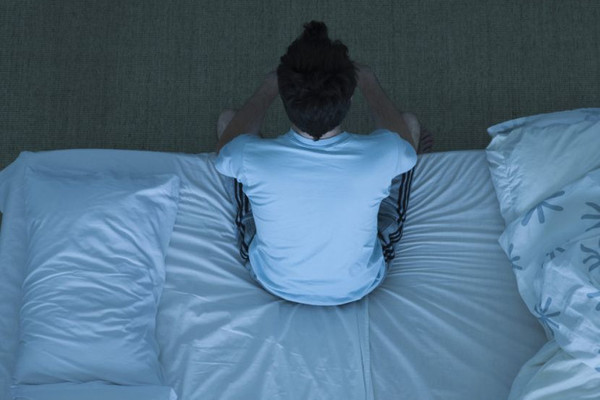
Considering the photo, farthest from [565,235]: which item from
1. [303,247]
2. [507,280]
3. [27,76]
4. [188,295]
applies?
[27,76]

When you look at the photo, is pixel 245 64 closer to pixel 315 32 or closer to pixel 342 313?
pixel 315 32

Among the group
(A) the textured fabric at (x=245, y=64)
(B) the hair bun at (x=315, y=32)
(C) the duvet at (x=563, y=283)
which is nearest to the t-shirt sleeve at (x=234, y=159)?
(B) the hair bun at (x=315, y=32)

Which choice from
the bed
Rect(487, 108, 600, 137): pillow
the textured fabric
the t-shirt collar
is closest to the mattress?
the bed

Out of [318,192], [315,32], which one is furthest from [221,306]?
[315,32]

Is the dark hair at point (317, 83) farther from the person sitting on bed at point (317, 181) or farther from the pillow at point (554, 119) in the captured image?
the pillow at point (554, 119)

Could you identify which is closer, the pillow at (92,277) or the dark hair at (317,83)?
the dark hair at (317,83)

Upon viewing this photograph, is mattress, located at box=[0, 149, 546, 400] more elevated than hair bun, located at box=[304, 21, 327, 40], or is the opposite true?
hair bun, located at box=[304, 21, 327, 40]

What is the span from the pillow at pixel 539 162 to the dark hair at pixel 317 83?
1.87 ft

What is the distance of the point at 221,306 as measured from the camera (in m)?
1.47

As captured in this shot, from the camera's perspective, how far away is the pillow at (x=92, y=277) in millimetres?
1303

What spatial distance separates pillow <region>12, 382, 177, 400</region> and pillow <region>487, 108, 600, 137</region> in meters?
1.10

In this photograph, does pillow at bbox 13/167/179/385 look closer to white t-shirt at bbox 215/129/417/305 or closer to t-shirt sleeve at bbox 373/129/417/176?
white t-shirt at bbox 215/129/417/305

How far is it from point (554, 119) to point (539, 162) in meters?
0.15

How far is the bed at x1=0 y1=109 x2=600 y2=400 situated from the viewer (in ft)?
4.34
